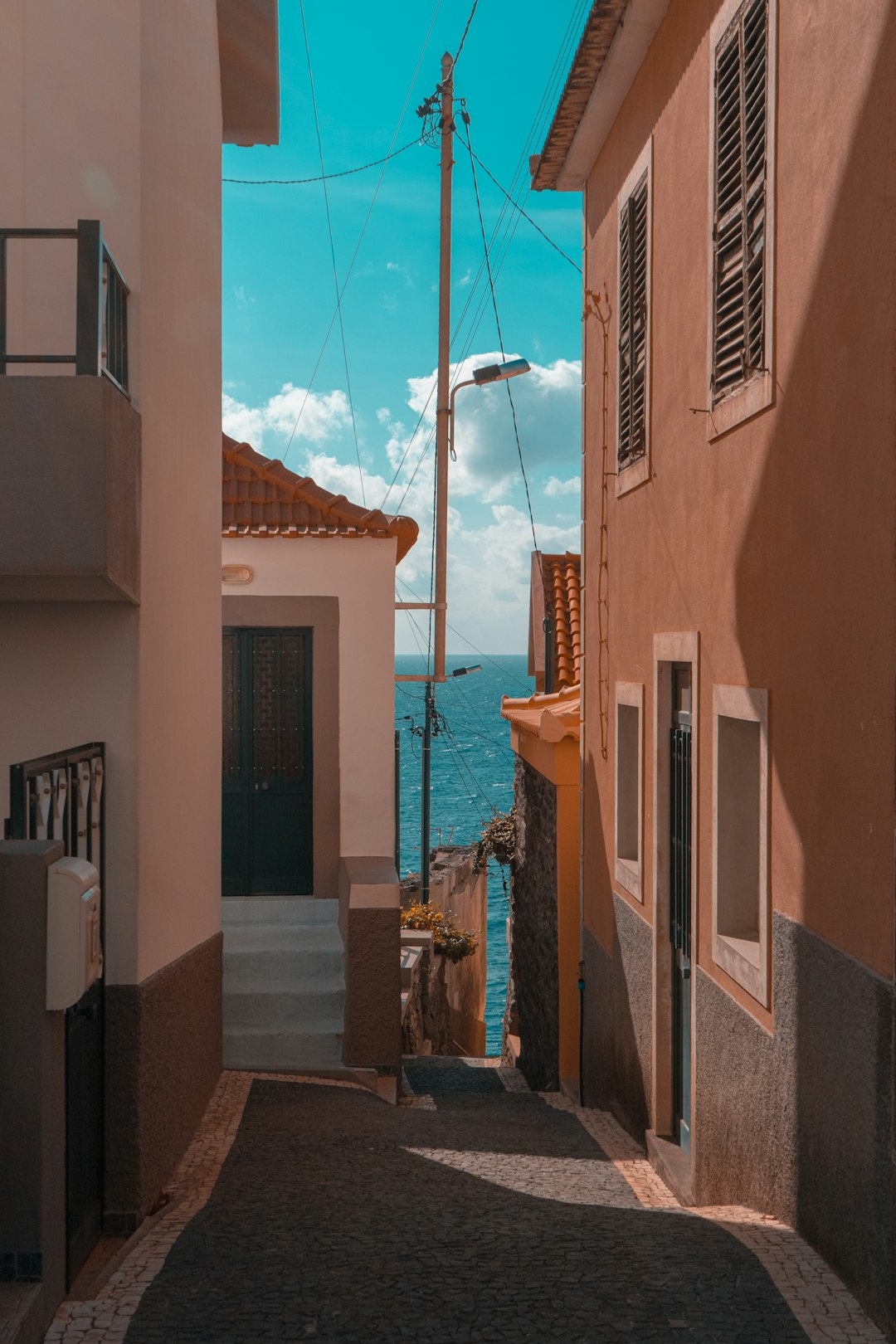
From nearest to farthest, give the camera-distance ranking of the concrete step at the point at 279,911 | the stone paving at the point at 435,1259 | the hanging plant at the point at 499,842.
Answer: the stone paving at the point at 435,1259 < the concrete step at the point at 279,911 < the hanging plant at the point at 499,842

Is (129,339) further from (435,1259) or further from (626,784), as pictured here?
(626,784)

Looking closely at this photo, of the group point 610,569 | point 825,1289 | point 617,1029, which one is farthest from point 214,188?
point 825,1289

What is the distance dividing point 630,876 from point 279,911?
375cm

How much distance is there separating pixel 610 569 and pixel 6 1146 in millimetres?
7312

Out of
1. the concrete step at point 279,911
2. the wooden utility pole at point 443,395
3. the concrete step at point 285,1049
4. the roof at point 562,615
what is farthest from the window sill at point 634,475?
the wooden utility pole at point 443,395

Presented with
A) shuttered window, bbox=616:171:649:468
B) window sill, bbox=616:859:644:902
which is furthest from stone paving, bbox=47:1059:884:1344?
shuttered window, bbox=616:171:649:468

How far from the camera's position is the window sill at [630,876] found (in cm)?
915

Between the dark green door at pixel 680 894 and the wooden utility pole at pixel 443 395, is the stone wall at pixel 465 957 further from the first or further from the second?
the dark green door at pixel 680 894

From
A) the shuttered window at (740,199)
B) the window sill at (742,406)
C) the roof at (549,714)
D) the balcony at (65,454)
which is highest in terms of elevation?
the shuttered window at (740,199)

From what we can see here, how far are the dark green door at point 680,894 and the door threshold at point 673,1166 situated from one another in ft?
0.32

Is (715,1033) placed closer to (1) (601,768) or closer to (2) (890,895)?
(2) (890,895)

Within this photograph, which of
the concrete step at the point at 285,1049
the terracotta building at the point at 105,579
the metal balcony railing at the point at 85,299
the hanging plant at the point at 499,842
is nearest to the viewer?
the terracotta building at the point at 105,579

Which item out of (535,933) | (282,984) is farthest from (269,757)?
(535,933)

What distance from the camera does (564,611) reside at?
1574 centimetres
